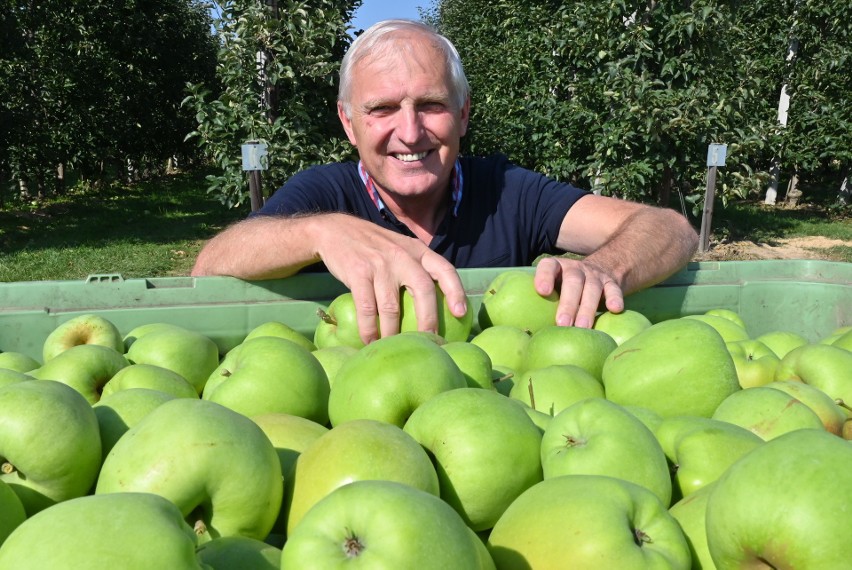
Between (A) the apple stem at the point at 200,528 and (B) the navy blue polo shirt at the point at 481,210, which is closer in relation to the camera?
(A) the apple stem at the point at 200,528

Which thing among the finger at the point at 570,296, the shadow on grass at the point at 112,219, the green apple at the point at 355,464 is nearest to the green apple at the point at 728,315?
the finger at the point at 570,296

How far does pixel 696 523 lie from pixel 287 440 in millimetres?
669

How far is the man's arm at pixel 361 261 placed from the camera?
6.43 feet

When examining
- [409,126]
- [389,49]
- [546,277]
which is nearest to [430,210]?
[409,126]

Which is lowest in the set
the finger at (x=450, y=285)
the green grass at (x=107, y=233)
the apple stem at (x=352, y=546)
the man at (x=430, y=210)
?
the green grass at (x=107, y=233)

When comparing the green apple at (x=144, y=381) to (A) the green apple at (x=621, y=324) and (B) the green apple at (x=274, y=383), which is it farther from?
(A) the green apple at (x=621, y=324)

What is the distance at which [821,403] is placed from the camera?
1.46m

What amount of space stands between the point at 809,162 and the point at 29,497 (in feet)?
48.9

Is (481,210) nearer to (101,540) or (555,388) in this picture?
(555,388)

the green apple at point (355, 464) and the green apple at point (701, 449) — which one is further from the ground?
the green apple at point (355, 464)

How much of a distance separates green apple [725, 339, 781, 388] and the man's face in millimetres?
1481

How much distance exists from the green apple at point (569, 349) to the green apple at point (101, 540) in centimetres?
111

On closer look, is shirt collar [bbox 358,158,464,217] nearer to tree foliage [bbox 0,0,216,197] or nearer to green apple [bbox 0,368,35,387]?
green apple [bbox 0,368,35,387]

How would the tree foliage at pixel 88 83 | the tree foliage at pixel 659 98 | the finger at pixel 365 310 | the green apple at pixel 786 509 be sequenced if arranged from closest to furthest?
1. the green apple at pixel 786 509
2. the finger at pixel 365 310
3. the tree foliage at pixel 659 98
4. the tree foliage at pixel 88 83
